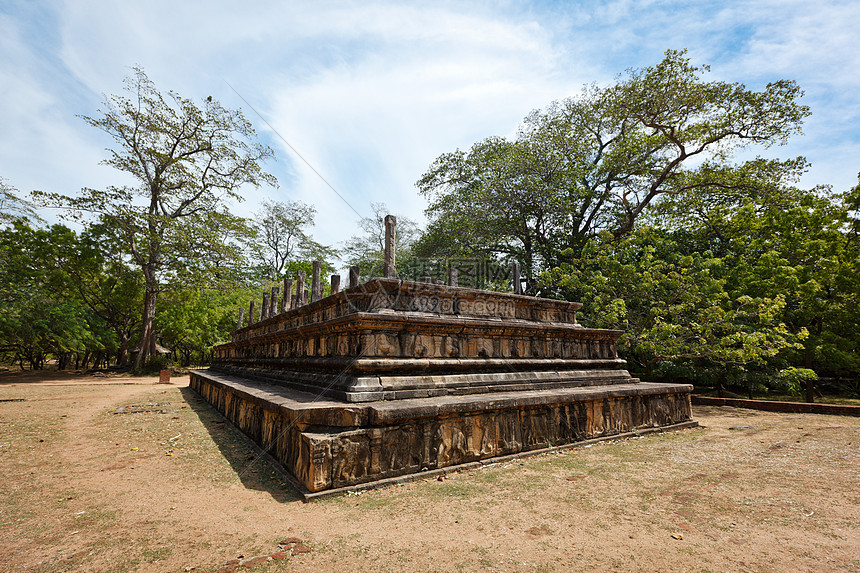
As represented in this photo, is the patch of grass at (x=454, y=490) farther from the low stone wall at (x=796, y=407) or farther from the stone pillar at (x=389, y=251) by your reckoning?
the low stone wall at (x=796, y=407)

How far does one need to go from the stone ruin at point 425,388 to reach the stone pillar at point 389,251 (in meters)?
0.02

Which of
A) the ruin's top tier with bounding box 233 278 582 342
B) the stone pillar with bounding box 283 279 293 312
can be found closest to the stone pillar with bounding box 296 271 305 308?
the stone pillar with bounding box 283 279 293 312

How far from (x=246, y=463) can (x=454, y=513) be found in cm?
257

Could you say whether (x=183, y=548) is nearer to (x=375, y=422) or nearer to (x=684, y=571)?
(x=375, y=422)

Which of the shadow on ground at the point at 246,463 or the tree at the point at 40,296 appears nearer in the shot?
the shadow on ground at the point at 246,463

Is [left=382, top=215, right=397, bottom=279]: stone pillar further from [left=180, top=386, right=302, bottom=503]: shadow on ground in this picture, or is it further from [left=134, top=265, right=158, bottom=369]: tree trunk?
[left=134, top=265, right=158, bottom=369]: tree trunk

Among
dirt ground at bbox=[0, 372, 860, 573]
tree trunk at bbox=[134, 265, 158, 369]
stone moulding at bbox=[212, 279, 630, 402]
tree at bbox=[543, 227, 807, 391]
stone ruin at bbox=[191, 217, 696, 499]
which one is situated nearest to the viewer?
dirt ground at bbox=[0, 372, 860, 573]

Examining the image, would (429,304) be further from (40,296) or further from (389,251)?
(40,296)

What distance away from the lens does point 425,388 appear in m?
4.64

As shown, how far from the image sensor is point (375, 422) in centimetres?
358

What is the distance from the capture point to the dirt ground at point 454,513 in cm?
228

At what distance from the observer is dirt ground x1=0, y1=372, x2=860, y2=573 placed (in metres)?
→ 2.28

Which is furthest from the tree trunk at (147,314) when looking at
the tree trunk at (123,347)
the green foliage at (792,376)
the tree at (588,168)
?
the green foliage at (792,376)

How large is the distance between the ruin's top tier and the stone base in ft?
4.18
